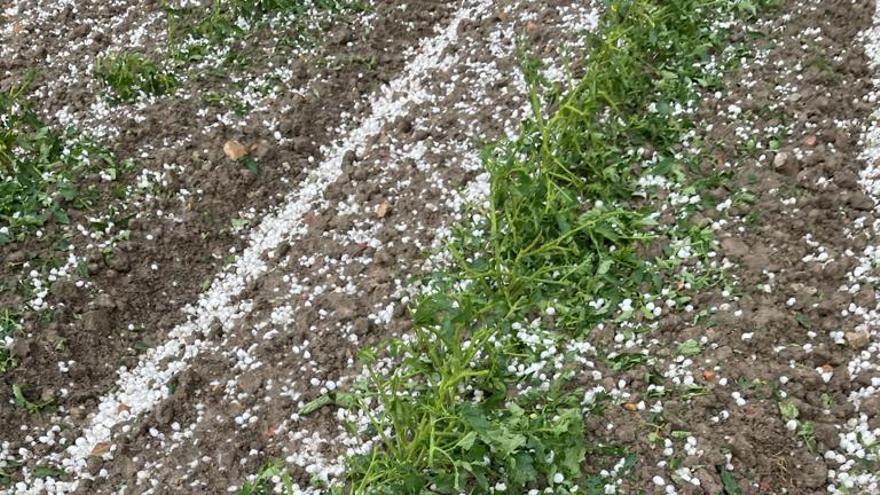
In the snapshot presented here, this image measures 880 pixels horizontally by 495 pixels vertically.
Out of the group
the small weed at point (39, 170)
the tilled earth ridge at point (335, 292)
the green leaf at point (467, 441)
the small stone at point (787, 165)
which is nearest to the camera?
the green leaf at point (467, 441)

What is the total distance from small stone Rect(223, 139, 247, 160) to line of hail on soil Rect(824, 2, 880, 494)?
337cm

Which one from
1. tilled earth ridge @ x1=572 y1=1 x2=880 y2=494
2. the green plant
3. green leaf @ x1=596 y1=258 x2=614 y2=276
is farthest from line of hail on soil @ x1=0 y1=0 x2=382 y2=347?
tilled earth ridge @ x1=572 y1=1 x2=880 y2=494

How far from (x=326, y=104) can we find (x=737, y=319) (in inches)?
119

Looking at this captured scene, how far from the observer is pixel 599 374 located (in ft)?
10.8

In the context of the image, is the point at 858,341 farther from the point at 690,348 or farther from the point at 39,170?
the point at 39,170

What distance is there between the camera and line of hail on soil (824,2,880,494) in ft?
9.55

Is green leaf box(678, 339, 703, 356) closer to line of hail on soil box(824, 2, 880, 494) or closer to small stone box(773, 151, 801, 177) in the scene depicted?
line of hail on soil box(824, 2, 880, 494)

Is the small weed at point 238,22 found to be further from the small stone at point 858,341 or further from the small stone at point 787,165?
the small stone at point 858,341

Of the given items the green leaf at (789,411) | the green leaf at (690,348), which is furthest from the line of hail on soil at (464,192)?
the green leaf at (789,411)

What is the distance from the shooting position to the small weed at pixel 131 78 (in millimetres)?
5164

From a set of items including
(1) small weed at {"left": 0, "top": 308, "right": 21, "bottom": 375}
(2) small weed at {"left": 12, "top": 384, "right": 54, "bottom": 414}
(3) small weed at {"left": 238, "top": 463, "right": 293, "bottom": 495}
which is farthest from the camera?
(1) small weed at {"left": 0, "top": 308, "right": 21, "bottom": 375}

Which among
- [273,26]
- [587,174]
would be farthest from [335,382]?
[273,26]

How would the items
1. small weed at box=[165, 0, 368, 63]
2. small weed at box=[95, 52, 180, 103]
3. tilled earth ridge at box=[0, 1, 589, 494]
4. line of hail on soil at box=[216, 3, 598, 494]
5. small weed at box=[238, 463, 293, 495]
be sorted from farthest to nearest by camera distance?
small weed at box=[165, 0, 368, 63] < small weed at box=[95, 52, 180, 103] < tilled earth ridge at box=[0, 1, 589, 494] < line of hail on soil at box=[216, 3, 598, 494] < small weed at box=[238, 463, 293, 495]

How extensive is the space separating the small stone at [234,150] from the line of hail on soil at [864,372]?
3.37 m
